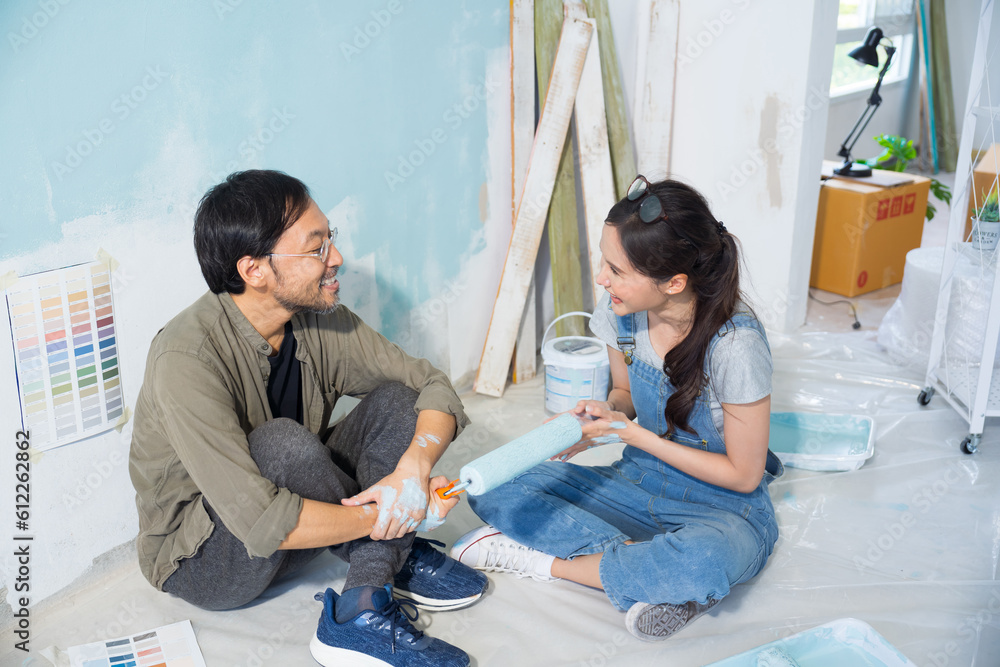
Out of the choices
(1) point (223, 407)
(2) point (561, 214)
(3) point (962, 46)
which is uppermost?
(3) point (962, 46)

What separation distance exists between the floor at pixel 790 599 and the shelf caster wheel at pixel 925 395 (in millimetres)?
225

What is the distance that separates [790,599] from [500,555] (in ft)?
2.07

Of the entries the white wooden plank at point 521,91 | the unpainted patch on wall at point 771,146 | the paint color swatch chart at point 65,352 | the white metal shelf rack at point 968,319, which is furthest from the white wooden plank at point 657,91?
the paint color swatch chart at point 65,352

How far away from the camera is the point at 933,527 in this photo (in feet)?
6.52

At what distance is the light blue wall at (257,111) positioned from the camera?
1.53 metres

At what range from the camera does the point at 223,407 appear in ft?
4.70

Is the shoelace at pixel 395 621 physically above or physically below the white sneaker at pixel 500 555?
above

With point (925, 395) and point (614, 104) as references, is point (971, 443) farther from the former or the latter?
point (614, 104)

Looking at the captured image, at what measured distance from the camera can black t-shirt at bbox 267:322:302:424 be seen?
169cm

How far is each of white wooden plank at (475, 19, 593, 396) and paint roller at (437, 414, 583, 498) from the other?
3.84 feet

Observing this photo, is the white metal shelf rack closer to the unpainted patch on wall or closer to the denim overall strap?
the unpainted patch on wall

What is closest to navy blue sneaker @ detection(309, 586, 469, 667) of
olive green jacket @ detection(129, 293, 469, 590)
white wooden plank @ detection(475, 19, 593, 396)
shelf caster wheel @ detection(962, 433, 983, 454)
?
olive green jacket @ detection(129, 293, 469, 590)

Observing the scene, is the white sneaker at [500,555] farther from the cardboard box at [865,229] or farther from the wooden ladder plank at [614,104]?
the cardboard box at [865,229]

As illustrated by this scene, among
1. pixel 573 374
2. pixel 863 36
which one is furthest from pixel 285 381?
pixel 863 36
